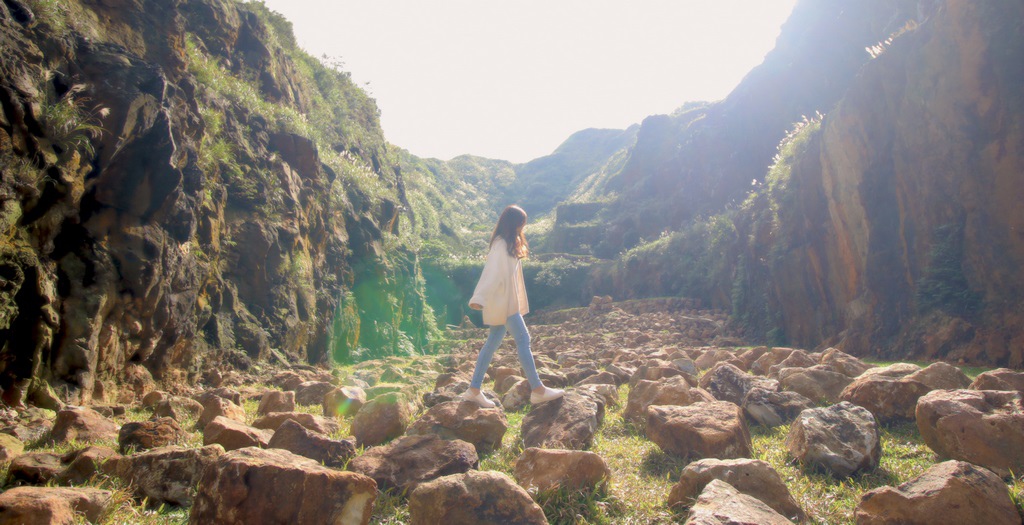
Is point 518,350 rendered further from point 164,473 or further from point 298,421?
point 164,473

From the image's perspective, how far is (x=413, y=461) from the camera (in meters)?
3.15

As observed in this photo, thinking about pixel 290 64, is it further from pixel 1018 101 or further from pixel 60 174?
pixel 1018 101

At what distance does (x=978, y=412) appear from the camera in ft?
10.0

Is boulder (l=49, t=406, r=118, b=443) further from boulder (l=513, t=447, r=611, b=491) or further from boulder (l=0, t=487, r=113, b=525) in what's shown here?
boulder (l=513, t=447, r=611, b=491)

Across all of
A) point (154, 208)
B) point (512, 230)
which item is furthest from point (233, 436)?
point (154, 208)

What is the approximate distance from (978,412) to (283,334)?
8.76m

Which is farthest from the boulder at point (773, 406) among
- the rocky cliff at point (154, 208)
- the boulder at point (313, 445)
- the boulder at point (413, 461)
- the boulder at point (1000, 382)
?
the rocky cliff at point (154, 208)

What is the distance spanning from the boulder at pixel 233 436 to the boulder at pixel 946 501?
324 centimetres

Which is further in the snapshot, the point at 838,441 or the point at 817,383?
the point at 817,383

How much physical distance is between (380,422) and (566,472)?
1689 mm

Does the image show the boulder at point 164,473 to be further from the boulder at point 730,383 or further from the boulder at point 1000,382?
the boulder at point 1000,382

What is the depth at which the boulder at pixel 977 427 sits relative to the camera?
9.37 feet

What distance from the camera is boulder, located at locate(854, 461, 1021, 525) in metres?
2.25

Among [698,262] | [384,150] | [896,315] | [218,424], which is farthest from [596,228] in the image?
[218,424]
